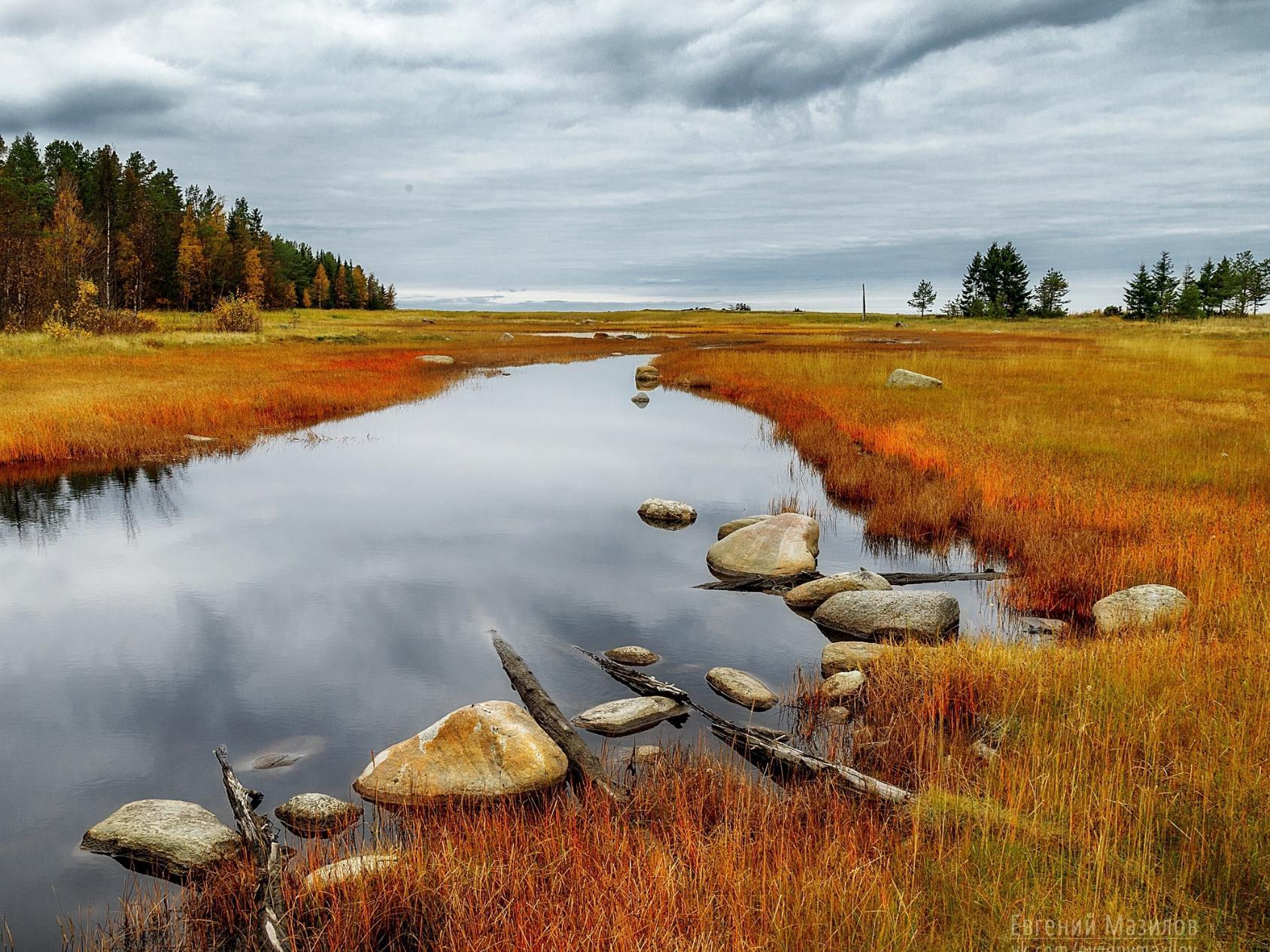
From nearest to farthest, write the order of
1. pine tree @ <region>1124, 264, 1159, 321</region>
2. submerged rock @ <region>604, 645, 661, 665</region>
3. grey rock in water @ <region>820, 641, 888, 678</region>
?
grey rock in water @ <region>820, 641, 888, 678</region> → submerged rock @ <region>604, 645, 661, 665</region> → pine tree @ <region>1124, 264, 1159, 321</region>

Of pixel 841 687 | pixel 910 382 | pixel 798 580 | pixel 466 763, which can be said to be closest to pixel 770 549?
pixel 798 580

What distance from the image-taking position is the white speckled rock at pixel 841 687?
6.77 metres

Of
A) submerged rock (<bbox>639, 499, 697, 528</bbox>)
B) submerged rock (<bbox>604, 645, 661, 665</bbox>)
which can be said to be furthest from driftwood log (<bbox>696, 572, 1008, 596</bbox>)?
submerged rock (<bbox>639, 499, 697, 528</bbox>)

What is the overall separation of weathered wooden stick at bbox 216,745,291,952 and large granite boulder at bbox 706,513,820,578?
7.22m

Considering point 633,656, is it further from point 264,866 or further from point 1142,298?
point 1142,298

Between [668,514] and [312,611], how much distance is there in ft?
21.4

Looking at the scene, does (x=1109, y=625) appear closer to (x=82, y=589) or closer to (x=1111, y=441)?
(x=1111, y=441)

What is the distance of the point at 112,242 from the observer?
8294 centimetres

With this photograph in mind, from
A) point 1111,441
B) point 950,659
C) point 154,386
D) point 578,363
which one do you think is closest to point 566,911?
point 950,659

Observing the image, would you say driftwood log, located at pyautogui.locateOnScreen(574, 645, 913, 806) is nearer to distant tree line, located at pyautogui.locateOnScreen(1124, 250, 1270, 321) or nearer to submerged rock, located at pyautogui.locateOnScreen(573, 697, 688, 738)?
submerged rock, located at pyautogui.locateOnScreen(573, 697, 688, 738)

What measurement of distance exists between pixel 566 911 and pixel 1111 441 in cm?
1594

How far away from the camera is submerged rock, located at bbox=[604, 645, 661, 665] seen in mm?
8109

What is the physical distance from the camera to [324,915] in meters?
3.95

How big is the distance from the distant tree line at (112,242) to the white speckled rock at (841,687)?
5369 cm
